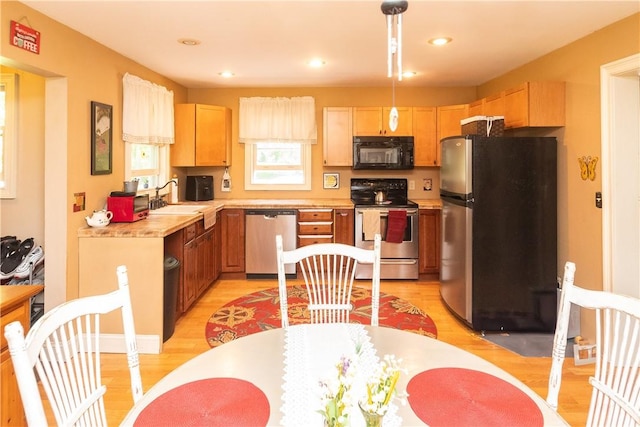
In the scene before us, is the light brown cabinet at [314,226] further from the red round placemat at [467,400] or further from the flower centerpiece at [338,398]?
the flower centerpiece at [338,398]

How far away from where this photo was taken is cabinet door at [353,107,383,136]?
16.9ft

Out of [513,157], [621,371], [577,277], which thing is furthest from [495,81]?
[621,371]

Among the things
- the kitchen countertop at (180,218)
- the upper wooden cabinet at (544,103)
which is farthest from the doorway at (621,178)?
the kitchen countertop at (180,218)

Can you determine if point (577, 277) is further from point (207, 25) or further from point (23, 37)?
point (23, 37)

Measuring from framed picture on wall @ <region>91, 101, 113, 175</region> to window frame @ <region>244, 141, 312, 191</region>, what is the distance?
2164 mm

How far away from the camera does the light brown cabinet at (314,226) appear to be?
4973 millimetres

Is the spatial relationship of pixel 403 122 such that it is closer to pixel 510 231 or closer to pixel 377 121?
pixel 377 121

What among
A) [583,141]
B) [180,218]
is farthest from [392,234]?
[180,218]

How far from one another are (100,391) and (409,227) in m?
4.06

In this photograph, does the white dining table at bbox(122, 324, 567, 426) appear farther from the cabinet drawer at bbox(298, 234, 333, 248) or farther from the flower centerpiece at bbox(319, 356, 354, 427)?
the cabinet drawer at bbox(298, 234, 333, 248)

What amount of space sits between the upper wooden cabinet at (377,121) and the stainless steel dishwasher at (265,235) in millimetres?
1363

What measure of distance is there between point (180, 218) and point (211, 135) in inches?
68.0

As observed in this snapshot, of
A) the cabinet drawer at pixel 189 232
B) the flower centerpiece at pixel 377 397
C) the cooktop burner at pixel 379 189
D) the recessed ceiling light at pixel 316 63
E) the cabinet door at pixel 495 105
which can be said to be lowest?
the flower centerpiece at pixel 377 397

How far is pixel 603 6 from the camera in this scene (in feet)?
8.67
